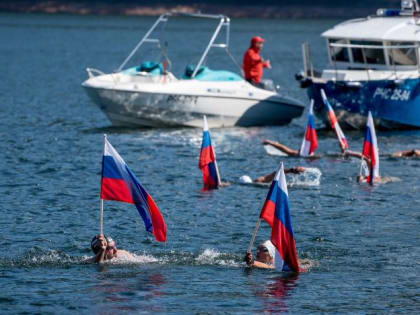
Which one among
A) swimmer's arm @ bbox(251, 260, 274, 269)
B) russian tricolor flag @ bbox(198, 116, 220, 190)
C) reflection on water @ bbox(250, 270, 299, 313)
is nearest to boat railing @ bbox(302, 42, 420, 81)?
russian tricolor flag @ bbox(198, 116, 220, 190)

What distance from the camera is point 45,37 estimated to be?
113875 mm

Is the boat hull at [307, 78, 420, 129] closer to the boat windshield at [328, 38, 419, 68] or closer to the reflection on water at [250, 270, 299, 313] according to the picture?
the boat windshield at [328, 38, 419, 68]

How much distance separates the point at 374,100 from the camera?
38.4 meters

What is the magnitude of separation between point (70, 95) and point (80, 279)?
1417 inches

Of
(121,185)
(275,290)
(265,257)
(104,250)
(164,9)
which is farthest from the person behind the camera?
(164,9)

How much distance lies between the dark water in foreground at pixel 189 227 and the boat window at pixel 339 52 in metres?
2.53

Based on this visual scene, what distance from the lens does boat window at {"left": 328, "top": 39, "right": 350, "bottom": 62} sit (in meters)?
40.8

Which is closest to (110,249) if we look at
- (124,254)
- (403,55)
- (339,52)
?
(124,254)

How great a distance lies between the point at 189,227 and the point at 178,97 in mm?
14713

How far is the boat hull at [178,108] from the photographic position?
3766 centimetres

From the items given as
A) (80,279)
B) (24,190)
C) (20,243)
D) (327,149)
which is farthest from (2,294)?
(327,149)

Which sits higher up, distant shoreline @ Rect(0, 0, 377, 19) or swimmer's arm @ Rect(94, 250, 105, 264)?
swimmer's arm @ Rect(94, 250, 105, 264)

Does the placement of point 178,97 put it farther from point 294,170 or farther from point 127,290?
point 127,290

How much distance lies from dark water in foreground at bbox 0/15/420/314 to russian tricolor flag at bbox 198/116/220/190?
1.24ft
